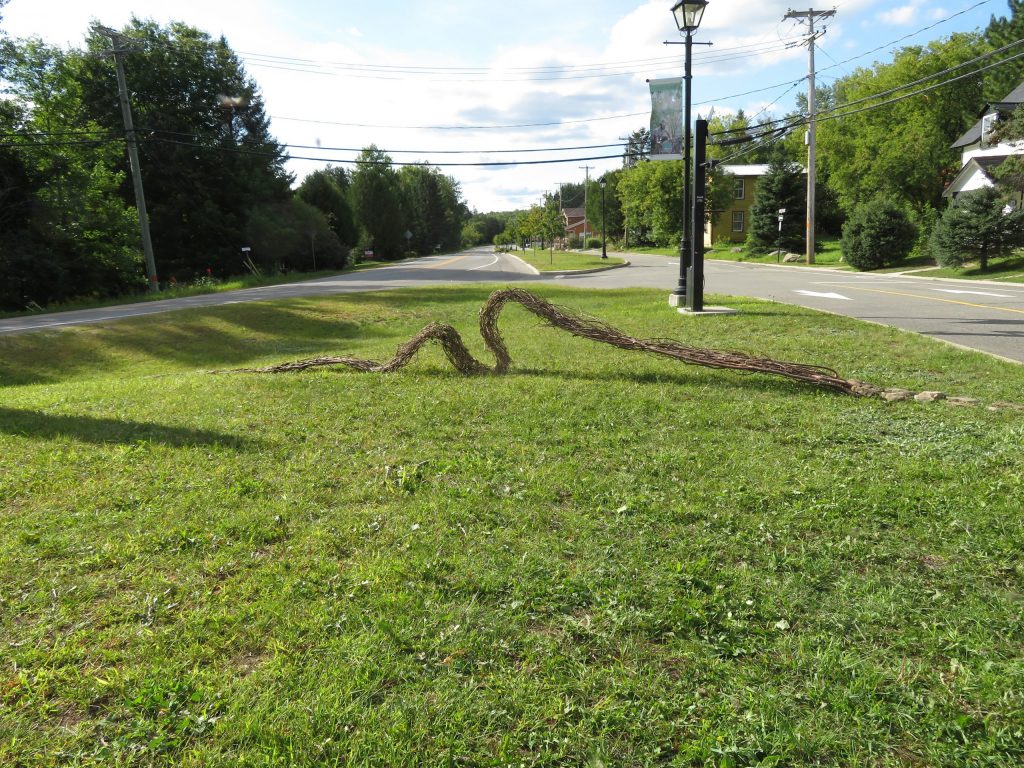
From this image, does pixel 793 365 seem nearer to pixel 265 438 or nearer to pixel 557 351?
pixel 557 351

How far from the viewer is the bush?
1209 inches

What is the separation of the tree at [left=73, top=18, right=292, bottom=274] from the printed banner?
114ft

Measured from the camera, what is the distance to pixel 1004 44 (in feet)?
198

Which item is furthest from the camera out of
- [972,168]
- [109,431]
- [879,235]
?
[972,168]

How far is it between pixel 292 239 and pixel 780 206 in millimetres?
33653

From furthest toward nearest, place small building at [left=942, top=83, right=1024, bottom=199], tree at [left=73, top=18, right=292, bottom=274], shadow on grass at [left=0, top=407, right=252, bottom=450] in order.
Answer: tree at [left=73, top=18, right=292, bottom=274] < small building at [left=942, top=83, right=1024, bottom=199] < shadow on grass at [left=0, top=407, right=252, bottom=450]

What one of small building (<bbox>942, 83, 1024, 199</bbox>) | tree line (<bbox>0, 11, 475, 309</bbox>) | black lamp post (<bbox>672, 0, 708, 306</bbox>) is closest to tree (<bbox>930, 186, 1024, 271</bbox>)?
small building (<bbox>942, 83, 1024, 199</bbox>)

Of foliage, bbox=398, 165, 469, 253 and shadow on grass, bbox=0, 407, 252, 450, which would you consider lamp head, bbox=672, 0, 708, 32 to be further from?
foliage, bbox=398, 165, 469, 253

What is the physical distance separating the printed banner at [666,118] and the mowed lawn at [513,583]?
9.34m

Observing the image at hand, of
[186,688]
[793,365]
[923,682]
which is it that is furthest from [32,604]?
[793,365]

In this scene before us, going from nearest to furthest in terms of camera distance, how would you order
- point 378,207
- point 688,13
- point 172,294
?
point 688,13 < point 172,294 < point 378,207

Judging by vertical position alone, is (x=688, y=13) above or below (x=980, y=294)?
above

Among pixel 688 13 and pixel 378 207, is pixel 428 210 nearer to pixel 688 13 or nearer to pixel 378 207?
pixel 378 207

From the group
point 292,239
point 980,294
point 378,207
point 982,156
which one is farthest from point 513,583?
point 378,207
